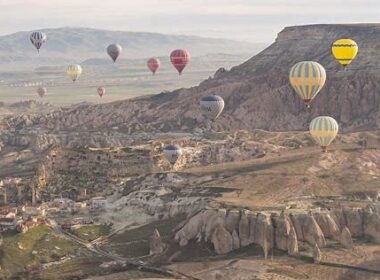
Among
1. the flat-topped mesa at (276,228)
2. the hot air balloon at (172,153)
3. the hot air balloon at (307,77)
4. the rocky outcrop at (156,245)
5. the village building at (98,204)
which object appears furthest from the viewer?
the hot air balloon at (172,153)

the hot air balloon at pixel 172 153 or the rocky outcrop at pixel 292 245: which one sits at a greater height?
the hot air balloon at pixel 172 153

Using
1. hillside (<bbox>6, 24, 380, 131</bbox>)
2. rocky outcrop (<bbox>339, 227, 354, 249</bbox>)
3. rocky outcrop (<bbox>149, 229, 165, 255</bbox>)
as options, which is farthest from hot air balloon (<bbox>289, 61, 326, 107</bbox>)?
hillside (<bbox>6, 24, 380, 131</bbox>)

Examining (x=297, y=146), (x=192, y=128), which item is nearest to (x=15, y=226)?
(x=297, y=146)

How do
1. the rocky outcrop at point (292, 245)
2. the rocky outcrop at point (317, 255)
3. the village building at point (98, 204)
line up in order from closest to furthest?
the rocky outcrop at point (317, 255)
the rocky outcrop at point (292, 245)
the village building at point (98, 204)

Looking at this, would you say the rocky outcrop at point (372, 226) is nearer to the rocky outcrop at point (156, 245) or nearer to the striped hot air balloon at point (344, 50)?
the rocky outcrop at point (156, 245)

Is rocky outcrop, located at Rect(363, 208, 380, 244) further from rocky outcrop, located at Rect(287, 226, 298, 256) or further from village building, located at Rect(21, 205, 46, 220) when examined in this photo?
village building, located at Rect(21, 205, 46, 220)

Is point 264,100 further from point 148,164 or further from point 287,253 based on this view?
point 287,253

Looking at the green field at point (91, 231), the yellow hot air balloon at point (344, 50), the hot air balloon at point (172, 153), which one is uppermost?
the yellow hot air balloon at point (344, 50)

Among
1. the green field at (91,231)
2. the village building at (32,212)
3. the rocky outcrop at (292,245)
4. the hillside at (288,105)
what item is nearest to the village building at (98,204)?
the village building at (32,212)
